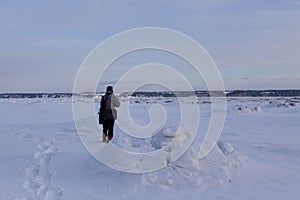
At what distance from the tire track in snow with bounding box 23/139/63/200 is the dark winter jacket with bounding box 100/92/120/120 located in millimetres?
1710

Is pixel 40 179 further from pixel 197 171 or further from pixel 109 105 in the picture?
pixel 109 105

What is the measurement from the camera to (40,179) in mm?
8781

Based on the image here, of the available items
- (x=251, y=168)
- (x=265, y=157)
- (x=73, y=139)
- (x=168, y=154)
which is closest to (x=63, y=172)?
(x=168, y=154)

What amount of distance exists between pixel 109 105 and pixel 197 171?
16.9 ft

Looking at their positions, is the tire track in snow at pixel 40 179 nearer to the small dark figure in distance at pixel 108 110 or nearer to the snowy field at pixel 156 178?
the snowy field at pixel 156 178

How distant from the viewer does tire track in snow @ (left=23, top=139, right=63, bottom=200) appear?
757 centimetres

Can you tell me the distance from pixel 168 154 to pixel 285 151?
5724 millimetres

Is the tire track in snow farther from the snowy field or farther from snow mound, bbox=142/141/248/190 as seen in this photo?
snow mound, bbox=142/141/248/190

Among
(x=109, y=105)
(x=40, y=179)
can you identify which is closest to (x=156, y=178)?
(x=40, y=179)

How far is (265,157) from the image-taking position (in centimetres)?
1195

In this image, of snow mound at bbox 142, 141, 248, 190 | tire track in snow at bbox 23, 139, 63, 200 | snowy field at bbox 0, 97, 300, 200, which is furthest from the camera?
snow mound at bbox 142, 141, 248, 190

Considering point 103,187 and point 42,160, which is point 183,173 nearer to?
point 103,187

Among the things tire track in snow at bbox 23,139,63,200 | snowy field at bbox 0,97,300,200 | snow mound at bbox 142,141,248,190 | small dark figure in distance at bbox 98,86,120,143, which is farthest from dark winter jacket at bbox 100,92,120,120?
snow mound at bbox 142,141,248,190

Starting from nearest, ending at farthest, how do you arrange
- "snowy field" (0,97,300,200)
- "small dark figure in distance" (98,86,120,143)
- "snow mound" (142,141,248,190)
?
"snowy field" (0,97,300,200) → "snow mound" (142,141,248,190) → "small dark figure in distance" (98,86,120,143)
